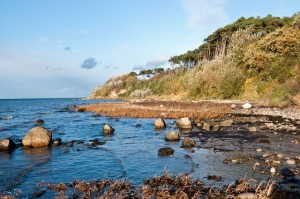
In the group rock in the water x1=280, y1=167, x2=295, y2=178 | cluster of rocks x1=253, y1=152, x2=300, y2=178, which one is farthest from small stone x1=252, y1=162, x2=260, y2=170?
rock in the water x1=280, y1=167, x2=295, y2=178

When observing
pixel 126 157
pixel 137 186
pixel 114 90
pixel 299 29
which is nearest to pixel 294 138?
pixel 126 157

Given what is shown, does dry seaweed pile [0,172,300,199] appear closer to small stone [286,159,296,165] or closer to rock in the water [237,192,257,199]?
rock in the water [237,192,257,199]

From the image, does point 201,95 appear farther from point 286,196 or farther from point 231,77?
point 286,196

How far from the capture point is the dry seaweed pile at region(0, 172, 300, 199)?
812 cm

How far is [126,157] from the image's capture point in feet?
47.3

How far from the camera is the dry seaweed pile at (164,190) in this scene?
8.12m

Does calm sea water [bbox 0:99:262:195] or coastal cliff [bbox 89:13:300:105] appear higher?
coastal cliff [bbox 89:13:300:105]

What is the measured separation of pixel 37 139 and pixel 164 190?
449 inches

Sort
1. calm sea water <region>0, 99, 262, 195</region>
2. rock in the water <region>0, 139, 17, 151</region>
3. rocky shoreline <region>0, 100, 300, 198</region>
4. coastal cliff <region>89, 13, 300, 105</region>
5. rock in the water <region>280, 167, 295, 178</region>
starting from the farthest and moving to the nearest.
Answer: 1. coastal cliff <region>89, 13, 300, 105</region>
2. rock in the water <region>0, 139, 17, 151</region>
3. calm sea water <region>0, 99, 262, 195</region>
4. rock in the water <region>280, 167, 295, 178</region>
5. rocky shoreline <region>0, 100, 300, 198</region>

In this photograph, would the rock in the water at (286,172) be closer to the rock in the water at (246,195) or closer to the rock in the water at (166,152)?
the rock in the water at (246,195)

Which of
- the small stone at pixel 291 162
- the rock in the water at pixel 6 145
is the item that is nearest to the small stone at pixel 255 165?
the small stone at pixel 291 162

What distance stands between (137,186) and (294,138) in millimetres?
11400

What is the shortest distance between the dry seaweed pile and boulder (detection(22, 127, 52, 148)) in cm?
821

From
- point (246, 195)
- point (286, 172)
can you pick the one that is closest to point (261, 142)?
point (286, 172)
